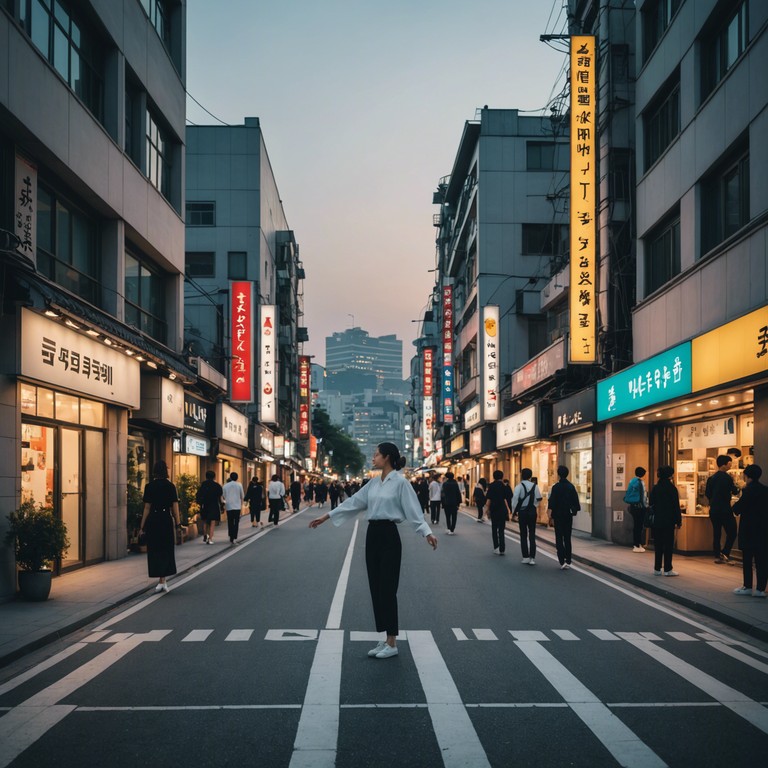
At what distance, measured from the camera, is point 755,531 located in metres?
12.1

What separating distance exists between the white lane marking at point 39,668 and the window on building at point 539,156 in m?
45.0

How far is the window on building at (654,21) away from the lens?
21255 millimetres

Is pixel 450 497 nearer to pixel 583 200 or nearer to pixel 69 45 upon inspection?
pixel 583 200

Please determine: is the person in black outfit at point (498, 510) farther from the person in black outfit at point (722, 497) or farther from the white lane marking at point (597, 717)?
the white lane marking at point (597, 717)

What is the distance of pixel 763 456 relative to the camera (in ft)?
47.3

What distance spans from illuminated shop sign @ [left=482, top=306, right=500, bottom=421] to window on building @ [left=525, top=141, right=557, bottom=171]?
11.2 metres

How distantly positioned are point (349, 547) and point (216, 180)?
115 feet

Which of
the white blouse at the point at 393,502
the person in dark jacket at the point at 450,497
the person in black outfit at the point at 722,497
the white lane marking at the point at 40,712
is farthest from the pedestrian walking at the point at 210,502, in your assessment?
the white blouse at the point at 393,502

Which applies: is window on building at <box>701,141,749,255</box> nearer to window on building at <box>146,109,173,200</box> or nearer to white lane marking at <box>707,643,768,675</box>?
white lane marking at <box>707,643,768,675</box>

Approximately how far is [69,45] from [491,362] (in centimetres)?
2980

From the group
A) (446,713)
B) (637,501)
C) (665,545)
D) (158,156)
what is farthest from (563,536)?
(158,156)

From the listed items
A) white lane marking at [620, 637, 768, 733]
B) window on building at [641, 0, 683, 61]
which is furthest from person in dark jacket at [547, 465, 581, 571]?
window on building at [641, 0, 683, 61]

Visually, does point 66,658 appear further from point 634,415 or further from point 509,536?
point 509,536

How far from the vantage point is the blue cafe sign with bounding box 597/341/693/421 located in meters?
16.4
